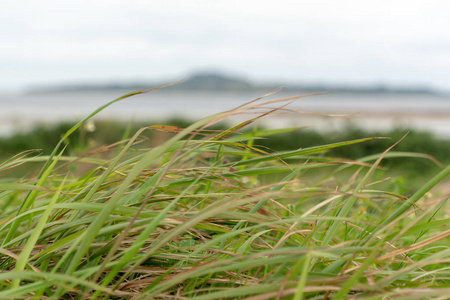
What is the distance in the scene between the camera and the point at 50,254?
1194 mm

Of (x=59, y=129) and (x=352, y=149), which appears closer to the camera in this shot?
(x=352, y=149)

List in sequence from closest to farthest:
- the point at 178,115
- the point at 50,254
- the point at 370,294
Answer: the point at 370,294
the point at 50,254
the point at 178,115

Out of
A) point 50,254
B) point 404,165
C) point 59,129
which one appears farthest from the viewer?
point 59,129

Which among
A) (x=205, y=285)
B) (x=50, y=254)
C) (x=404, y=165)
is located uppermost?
(x=50, y=254)

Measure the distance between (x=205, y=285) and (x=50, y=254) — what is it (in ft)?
1.44

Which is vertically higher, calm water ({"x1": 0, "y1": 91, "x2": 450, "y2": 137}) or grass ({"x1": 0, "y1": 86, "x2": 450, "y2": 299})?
grass ({"x1": 0, "y1": 86, "x2": 450, "y2": 299})

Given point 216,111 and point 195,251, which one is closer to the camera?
point 195,251

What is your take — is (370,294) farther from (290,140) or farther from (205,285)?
(290,140)

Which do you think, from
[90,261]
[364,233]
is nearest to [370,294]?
[364,233]

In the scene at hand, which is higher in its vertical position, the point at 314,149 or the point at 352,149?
the point at 314,149

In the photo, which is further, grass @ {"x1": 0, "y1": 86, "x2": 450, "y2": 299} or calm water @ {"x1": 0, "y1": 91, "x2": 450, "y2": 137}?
calm water @ {"x1": 0, "y1": 91, "x2": 450, "y2": 137}

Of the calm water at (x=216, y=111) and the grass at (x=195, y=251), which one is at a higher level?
the grass at (x=195, y=251)

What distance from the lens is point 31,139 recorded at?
1067 cm

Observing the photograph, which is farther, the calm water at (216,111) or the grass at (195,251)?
the calm water at (216,111)
